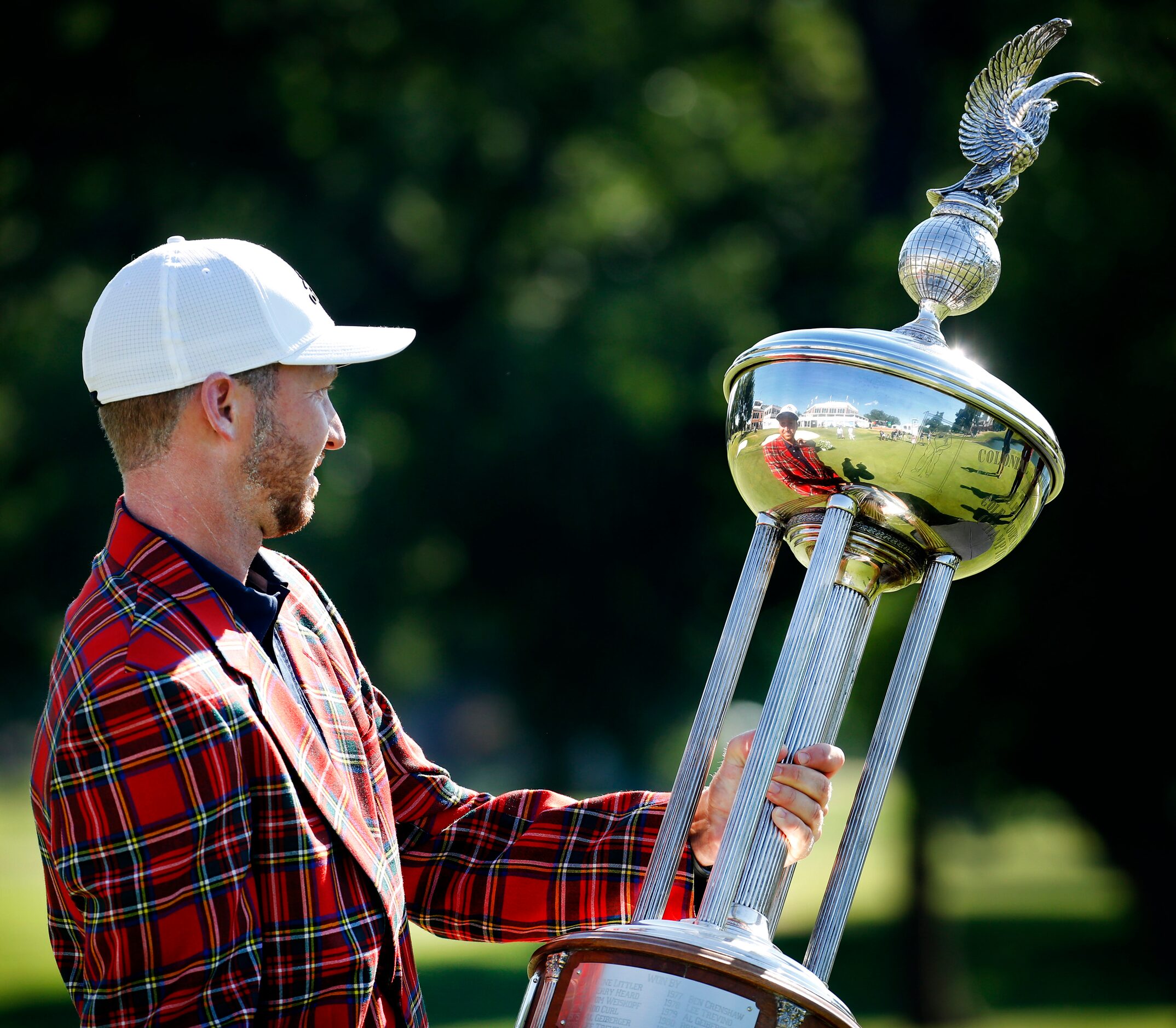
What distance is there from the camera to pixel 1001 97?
7.01 feet

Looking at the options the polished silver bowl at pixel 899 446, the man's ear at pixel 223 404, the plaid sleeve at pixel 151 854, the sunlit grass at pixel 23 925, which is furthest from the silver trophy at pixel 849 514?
the sunlit grass at pixel 23 925

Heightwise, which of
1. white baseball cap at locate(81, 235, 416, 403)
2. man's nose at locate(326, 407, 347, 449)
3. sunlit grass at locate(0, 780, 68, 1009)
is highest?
white baseball cap at locate(81, 235, 416, 403)

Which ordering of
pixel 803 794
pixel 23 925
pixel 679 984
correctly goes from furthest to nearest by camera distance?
1. pixel 23 925
2. pixel 803 794
3. pixel 679 984

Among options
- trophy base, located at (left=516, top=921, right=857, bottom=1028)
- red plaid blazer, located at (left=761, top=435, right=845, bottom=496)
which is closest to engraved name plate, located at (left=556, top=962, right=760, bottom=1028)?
trophy base, located at (left=516, top=921, right=857, bottom=1028)

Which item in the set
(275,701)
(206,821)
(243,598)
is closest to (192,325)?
(243,598)

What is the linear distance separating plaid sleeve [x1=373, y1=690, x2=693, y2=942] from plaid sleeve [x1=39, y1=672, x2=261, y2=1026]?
65 cm

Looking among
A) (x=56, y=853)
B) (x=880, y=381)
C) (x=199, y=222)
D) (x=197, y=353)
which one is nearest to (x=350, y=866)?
(x=56, y=853)

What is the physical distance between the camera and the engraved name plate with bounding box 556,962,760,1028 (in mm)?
1684

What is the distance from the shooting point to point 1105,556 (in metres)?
7.99

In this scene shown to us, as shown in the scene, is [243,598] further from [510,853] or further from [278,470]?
[510,853]

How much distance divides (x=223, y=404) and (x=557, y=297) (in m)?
8.62

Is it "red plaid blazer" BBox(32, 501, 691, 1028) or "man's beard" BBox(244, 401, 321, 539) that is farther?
"man's beard" BBox(244, 401, 321, 539)

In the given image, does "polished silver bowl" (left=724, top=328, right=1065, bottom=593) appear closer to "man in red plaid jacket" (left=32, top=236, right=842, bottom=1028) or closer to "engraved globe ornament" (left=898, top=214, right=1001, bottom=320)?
"engraved globe ornament" (left=898, top=214, right=1001, bottom=320)

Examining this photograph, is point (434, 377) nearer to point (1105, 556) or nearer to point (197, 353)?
point (1105, 556)
